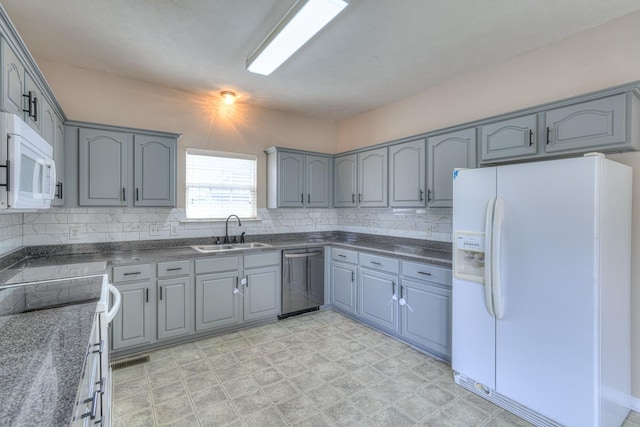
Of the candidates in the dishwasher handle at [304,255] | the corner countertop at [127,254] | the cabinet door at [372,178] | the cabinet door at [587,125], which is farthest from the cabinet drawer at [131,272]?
the cabinet door at [587,125]

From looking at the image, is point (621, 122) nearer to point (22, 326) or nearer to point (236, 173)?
point (22, 326)

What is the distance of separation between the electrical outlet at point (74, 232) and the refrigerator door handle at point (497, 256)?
3.64 metres

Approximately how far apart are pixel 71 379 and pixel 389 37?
9.07 feet

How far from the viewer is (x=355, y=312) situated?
3641 mm

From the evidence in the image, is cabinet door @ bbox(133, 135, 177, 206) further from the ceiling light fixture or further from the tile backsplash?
the ceiling light fixture

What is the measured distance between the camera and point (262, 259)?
3537 mm

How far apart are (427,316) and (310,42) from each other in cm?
260

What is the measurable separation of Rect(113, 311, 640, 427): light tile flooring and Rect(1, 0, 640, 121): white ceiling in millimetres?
2714

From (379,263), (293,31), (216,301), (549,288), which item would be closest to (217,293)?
(216,301)

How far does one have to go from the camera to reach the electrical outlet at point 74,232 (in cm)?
297

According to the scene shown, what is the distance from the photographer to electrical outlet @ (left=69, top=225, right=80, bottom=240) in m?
2.97

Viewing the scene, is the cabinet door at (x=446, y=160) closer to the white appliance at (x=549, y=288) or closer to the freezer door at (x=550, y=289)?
the white appliance at (x=549, y=288)

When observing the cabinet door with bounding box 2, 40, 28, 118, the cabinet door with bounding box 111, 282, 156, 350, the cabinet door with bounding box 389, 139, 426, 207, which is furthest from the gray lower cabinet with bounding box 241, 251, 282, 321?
the cabinet door with bounding box 2, 40, 28, 118

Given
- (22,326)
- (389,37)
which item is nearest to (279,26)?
(389,37)
